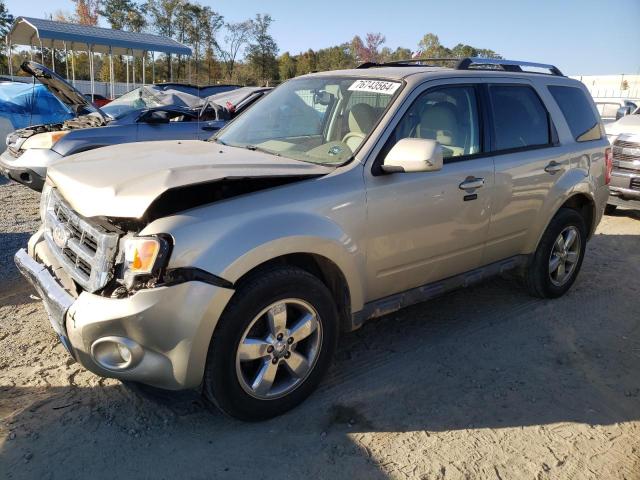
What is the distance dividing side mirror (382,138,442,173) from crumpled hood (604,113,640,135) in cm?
660

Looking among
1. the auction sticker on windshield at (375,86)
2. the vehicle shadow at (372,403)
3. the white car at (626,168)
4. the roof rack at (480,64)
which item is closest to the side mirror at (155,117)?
the roof rack at (480,64)

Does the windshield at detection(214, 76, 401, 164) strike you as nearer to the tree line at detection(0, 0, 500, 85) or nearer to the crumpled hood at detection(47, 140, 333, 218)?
the crumpled hood at detection(47, 140, 333, 218)

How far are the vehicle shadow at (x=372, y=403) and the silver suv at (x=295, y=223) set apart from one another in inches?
9.4

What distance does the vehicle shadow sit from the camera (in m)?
2.62

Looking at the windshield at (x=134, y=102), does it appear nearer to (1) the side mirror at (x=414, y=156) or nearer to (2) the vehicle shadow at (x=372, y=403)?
(2) the vehicle shadow at (x=372, y=403)

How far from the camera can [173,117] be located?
26.6ft

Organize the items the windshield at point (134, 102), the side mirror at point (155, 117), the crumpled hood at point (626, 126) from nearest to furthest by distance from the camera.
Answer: the side mirror at point (155, 117)
the crumpled hood at point (626, 126)
the windshield at point (134, 102)

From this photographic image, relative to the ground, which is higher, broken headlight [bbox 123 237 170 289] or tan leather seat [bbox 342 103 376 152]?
tan leather seat [bbox 342 103 376 152]

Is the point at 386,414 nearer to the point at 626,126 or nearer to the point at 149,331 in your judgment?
the point at 149,331

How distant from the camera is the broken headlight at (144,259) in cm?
238

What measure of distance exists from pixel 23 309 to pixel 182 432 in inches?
84.2

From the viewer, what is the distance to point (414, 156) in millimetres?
3012

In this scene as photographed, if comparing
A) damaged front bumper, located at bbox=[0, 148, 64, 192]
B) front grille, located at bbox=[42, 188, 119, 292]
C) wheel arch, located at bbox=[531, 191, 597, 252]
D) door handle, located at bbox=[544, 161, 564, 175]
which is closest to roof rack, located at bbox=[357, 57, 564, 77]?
door handle, located at bbox=[544, 161, 564, 175]

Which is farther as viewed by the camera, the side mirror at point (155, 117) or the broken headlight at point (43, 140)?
the side mirror at point (155, 117)
